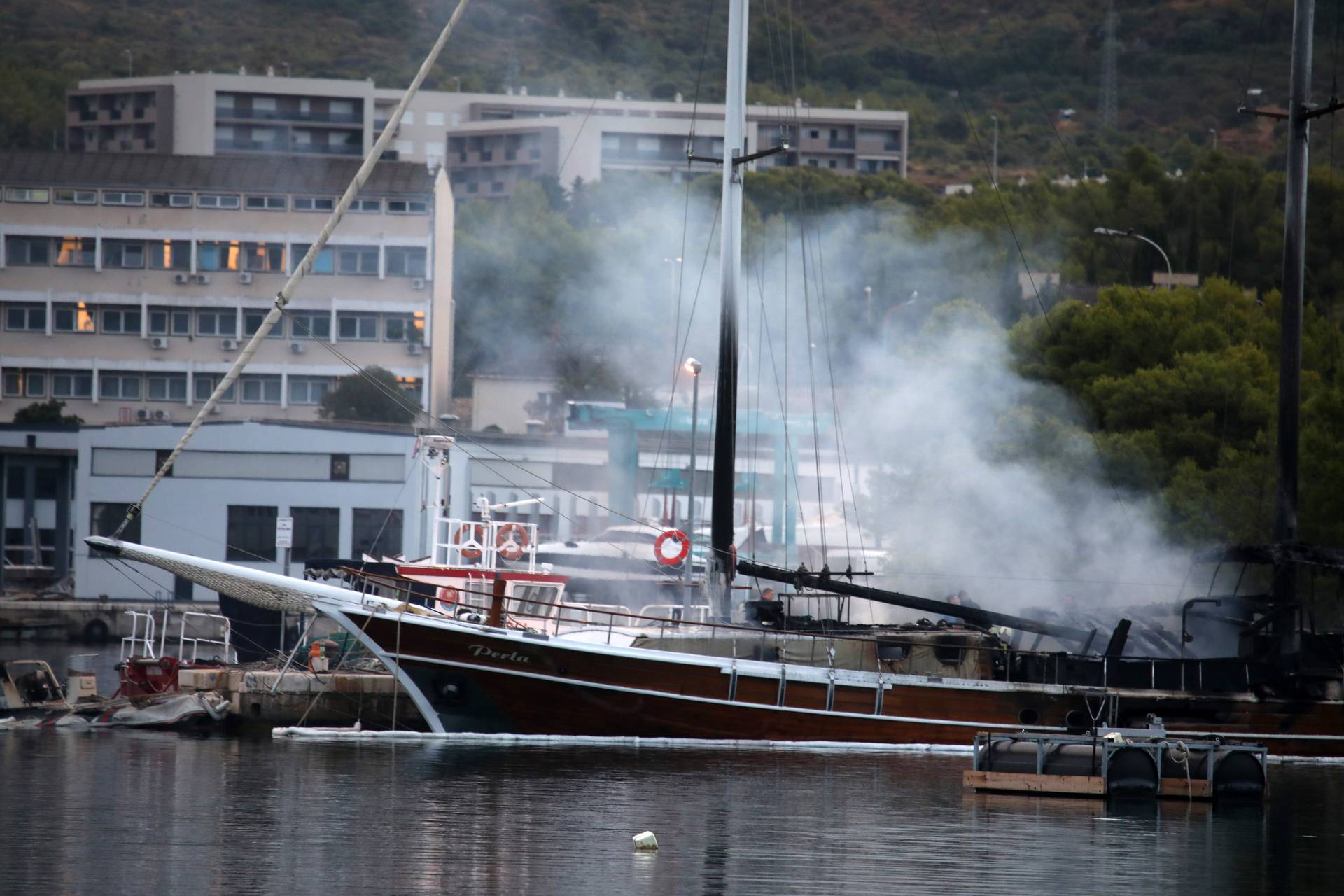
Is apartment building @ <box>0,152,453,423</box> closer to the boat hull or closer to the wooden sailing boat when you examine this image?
the wooden sailing boat

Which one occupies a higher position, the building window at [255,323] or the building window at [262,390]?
the building window at [255,323]

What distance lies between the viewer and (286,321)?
95.8m

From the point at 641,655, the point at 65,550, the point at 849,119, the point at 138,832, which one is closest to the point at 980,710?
the point at 641,655

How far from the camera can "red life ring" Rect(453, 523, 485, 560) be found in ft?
119

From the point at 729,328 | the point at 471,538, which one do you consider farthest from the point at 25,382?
the point at 729,328

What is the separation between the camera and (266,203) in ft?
315

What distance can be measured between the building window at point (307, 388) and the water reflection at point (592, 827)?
67013mm

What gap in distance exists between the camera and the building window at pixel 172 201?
96062mm

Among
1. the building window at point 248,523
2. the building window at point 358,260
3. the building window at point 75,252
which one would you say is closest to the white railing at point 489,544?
the building window at point 248,523

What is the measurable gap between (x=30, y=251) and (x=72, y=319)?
4.45 m

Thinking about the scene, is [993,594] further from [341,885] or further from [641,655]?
[341,885]

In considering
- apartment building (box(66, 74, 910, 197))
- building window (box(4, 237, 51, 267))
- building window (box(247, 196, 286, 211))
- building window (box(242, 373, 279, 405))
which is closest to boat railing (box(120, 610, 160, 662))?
building window (box(242, 373, 279, 405))

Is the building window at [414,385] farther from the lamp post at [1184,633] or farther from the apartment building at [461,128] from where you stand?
the lamp post at [1184,633]

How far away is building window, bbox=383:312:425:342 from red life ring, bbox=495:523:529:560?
5835 centimetres
